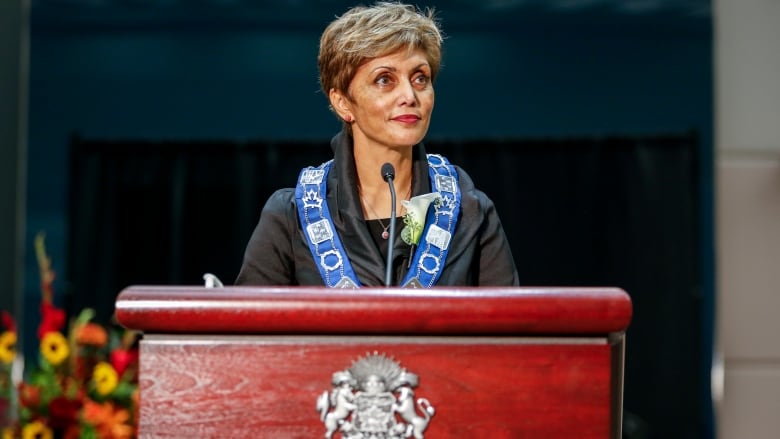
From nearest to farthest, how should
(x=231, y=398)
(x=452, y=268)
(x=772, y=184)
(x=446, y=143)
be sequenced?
(x=231, y=398) → (x=452, y=268) → (x=772, y=184) → (x=446, y=143)

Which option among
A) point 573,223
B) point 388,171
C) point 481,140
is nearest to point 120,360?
point 388,171

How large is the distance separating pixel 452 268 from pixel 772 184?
1.88 meters

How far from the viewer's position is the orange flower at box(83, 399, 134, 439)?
2.25 m

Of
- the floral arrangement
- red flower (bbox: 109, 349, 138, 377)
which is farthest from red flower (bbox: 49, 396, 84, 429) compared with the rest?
red flower (bbox: 109, 349, 138, 377)

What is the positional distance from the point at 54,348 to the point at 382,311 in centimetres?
149

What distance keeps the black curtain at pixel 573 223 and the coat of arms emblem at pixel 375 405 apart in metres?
4.93

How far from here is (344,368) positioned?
1.00 metres

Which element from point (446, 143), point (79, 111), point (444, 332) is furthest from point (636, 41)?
point (444, 332)

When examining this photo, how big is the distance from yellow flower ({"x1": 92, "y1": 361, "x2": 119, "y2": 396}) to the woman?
3.18 ft

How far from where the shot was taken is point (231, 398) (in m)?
1.00

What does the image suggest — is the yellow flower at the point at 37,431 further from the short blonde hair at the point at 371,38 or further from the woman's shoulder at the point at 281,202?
the short blonde hair at the point at 371,38

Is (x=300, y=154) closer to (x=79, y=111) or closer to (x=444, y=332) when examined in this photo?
(x=79, y=111)

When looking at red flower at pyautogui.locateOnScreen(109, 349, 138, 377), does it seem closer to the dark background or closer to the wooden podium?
the wooden podium

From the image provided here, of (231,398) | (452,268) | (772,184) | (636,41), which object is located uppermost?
(636,41)
